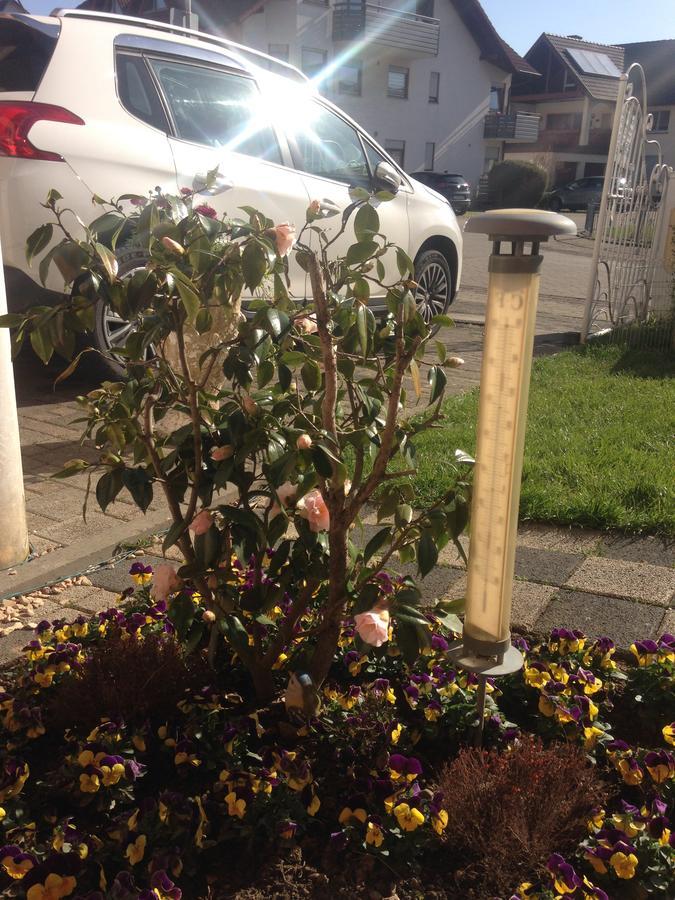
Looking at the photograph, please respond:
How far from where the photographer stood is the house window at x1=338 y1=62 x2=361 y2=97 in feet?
126

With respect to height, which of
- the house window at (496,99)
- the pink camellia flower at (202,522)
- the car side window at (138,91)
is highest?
the house window at (496,99)

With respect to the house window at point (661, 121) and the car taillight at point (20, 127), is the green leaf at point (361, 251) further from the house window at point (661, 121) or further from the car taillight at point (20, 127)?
the house window at point (661, 121)

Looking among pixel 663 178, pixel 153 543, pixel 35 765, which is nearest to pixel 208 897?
pixel 35 765

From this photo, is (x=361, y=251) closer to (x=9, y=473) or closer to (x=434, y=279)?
(x=9, y=473)

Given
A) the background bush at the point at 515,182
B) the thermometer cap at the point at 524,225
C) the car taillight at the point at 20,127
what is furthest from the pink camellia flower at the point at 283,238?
the background bush at the point at 515,182

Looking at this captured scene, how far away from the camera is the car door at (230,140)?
5.84 m

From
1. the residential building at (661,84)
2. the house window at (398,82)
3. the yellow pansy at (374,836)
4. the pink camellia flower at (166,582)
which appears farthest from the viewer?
the residential building at (661,84)

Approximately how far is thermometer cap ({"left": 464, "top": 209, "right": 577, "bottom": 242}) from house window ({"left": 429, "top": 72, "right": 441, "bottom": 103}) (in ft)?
146

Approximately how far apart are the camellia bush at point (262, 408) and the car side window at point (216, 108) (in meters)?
4.05

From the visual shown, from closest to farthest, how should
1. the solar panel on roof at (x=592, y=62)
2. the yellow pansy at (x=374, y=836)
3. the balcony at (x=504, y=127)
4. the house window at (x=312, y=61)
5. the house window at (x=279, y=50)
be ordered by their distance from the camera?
the yellow pansy at (x=374, y=836)
the house window at (x=279, y=50)
the house window at (x=312, y=61)
the balcony at (x=504, y=127)
the solar panel on roof at (x=592, y=62)

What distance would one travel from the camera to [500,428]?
6.18 ft

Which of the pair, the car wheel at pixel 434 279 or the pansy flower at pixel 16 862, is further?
the car wheel at pixel 434 279

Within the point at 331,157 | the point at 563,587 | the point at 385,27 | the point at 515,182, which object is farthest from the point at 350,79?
the point at 563,587

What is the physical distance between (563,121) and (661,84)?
8382 millimetres
